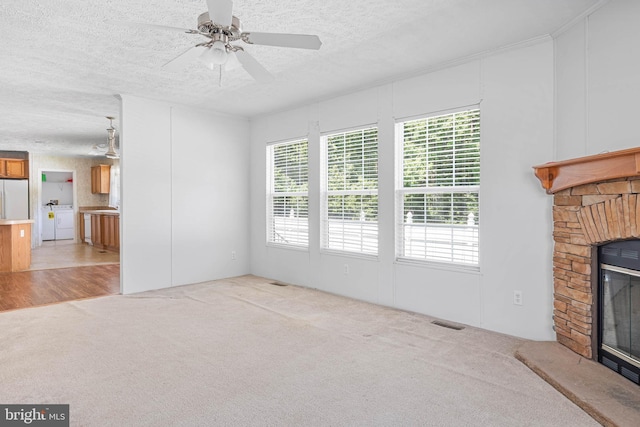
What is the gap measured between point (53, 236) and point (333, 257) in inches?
387

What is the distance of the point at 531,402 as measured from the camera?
2340 mm

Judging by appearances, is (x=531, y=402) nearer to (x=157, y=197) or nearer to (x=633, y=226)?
(x=633, y=226)

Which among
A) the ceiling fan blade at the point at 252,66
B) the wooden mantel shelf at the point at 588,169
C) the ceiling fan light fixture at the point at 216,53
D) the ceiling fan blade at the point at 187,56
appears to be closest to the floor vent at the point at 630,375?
the wooden mantel shelf at the point at 588,169

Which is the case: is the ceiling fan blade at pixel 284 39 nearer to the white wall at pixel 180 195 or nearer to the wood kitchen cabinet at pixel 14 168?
the white wall at pixel 180 195

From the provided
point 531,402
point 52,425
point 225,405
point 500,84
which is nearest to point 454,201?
point 500,84

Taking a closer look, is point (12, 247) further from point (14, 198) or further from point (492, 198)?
point (492, 198)

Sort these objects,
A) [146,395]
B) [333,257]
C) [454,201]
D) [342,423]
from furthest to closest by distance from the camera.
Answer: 1. [333,257]
2. [454,201]
3. [146,395]
4. [342,423]

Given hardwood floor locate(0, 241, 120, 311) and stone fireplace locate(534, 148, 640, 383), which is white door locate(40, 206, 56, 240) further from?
stone fireplace locate(534, 148, 640, 383)

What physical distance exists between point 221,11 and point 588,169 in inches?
101

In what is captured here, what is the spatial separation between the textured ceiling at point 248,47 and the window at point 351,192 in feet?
2.16

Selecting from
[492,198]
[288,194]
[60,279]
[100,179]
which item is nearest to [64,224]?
[100,179]

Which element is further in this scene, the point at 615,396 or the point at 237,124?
the point at 237,124

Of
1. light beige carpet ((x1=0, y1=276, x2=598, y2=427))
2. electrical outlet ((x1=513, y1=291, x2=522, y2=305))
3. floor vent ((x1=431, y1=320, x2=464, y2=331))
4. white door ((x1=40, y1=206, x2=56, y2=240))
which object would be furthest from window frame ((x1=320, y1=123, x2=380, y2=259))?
white door ((x1=40, y1=206, x2=56, y2=240))

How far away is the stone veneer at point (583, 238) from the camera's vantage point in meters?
2.55
